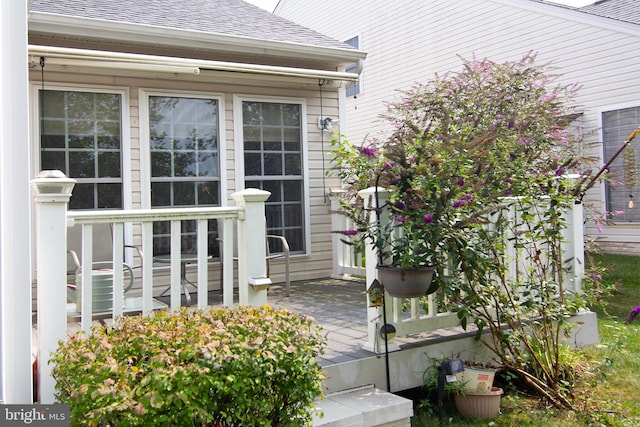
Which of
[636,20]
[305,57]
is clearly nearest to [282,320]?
[305,57]

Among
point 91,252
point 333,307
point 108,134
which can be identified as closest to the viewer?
point 91,252

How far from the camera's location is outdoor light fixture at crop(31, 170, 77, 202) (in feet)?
9.01

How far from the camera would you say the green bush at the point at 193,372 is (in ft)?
6.97

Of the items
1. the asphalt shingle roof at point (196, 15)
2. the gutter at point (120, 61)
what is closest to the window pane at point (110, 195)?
the gutter at point (120, 61)

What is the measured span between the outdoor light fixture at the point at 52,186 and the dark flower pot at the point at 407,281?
74.2 inches

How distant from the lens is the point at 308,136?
6922mm

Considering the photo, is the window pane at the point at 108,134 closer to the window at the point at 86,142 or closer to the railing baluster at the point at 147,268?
the window at the point at 86,142

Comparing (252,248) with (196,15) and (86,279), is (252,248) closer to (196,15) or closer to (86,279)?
(86,279)

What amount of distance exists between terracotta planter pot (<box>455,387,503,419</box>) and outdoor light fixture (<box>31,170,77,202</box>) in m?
2.68

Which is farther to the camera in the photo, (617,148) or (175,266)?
(617,148)

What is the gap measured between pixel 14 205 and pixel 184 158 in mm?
3712

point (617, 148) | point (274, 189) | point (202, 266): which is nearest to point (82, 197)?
point (274, 189)

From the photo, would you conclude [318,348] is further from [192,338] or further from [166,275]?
[166,275]

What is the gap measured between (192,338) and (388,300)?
5.41 ft
